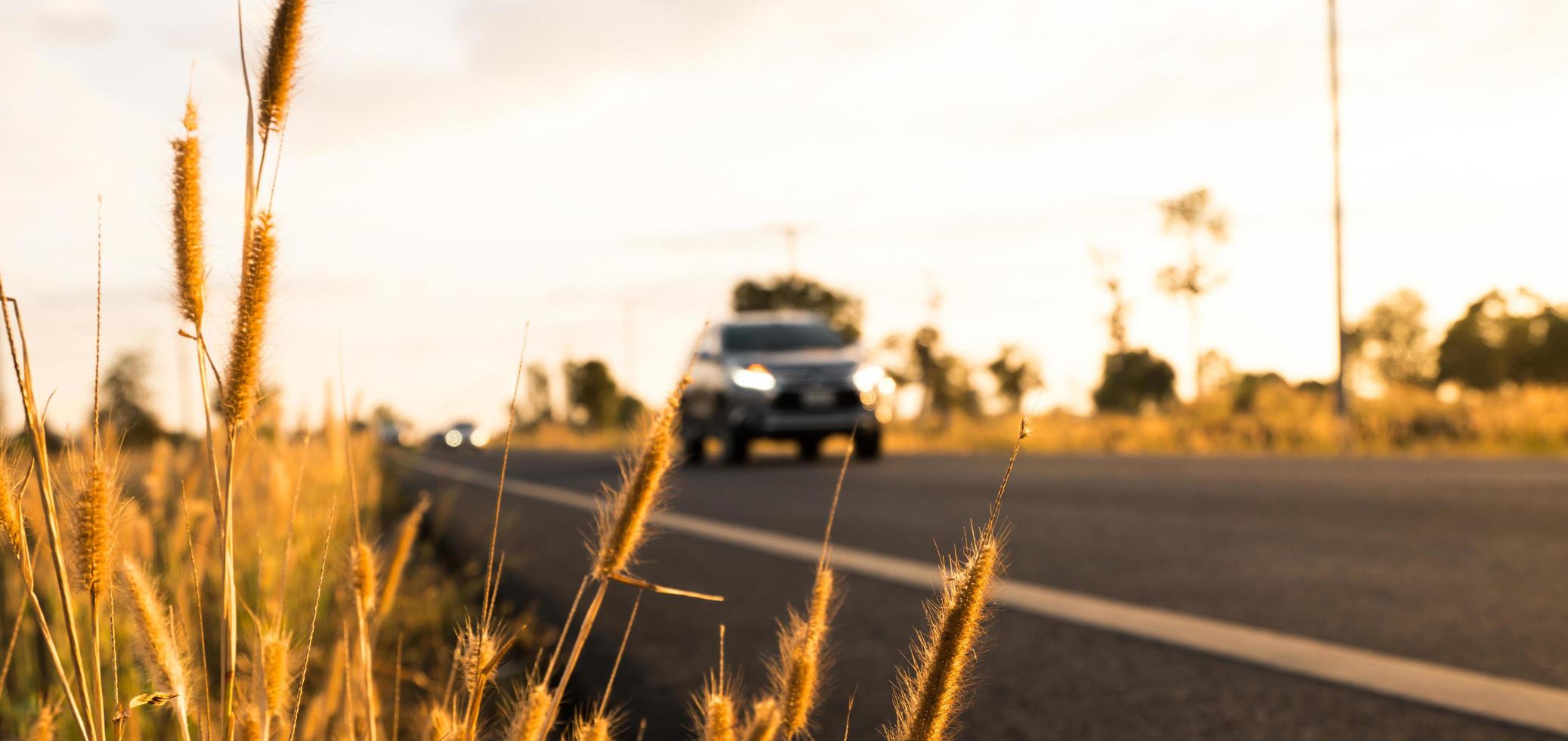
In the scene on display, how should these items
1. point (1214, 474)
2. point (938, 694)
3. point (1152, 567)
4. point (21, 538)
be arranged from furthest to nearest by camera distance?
point (1214, 474) < point (1152, 567) < point (21, 538) < point (938, 694)

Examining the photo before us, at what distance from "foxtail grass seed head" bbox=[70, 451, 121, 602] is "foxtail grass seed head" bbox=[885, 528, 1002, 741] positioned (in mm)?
Result: 588

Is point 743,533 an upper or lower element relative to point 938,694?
lower

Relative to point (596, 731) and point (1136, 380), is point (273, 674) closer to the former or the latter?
point (596, 731)

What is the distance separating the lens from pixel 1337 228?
19.9 m

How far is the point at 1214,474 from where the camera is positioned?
408 inches

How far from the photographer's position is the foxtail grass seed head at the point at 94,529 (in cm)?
88

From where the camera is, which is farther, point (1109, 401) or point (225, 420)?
point (1109, 401)

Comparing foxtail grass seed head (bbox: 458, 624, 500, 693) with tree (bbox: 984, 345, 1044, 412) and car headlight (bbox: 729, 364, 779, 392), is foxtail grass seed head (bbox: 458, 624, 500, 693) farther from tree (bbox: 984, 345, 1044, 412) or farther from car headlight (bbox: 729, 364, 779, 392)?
tree (bbox: 984, 345, 1044, 412)

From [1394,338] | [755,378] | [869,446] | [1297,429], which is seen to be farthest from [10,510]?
[1394,338]

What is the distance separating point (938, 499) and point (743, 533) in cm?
246

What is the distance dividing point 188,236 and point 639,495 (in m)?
0.40

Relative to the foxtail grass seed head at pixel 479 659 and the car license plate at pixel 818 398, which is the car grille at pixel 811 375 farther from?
the foxtail grass seed head at pixel 479 659

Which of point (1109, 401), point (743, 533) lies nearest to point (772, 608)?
point (743, 533)

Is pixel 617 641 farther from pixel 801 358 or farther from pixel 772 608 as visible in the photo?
pixel 801 358
